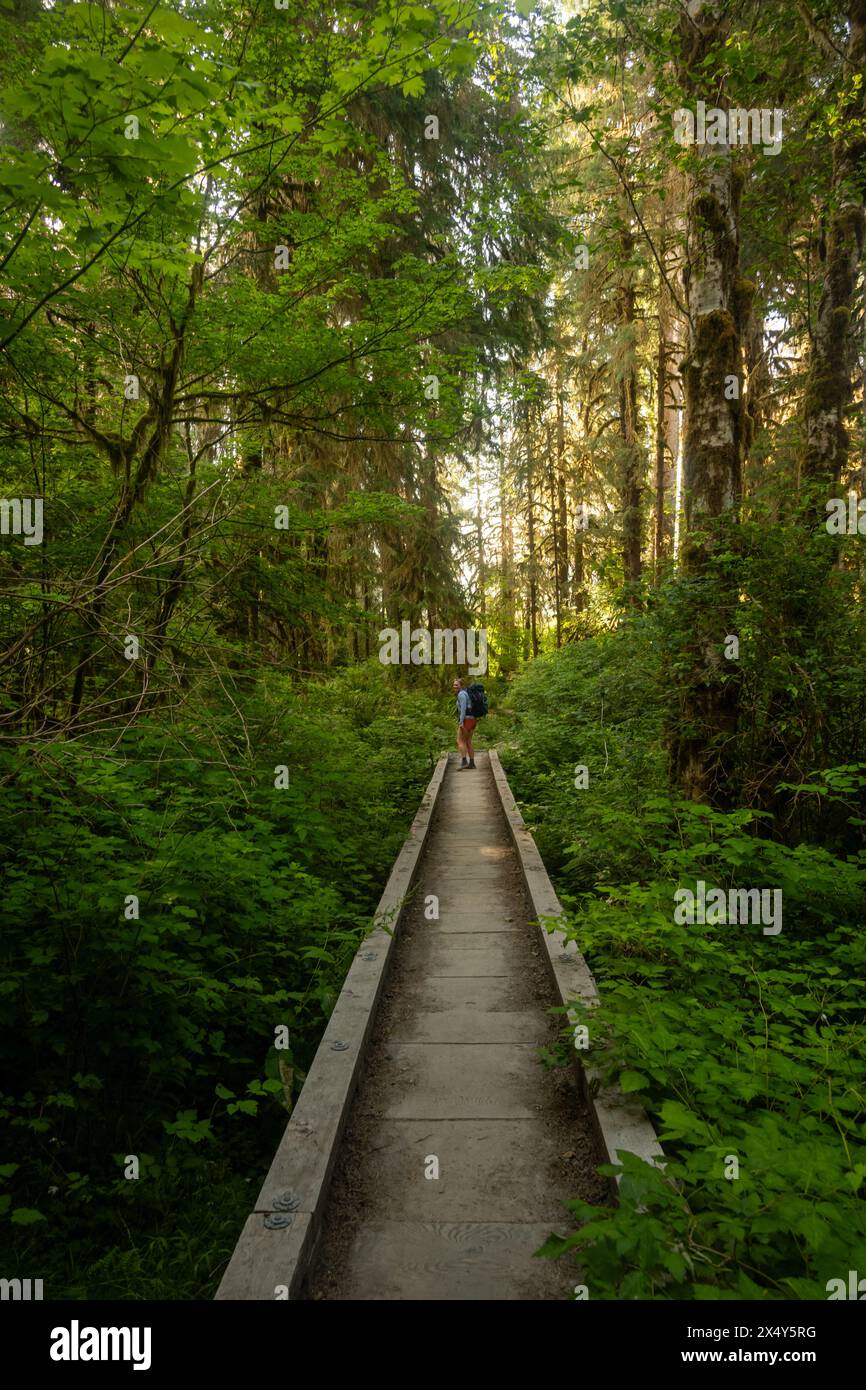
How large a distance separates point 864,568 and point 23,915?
8.60 meters

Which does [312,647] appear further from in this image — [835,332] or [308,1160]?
[835,332]

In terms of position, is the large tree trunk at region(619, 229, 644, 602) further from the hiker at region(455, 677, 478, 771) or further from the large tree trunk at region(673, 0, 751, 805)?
the large tree trunk at region(673, 0, 751, 805)

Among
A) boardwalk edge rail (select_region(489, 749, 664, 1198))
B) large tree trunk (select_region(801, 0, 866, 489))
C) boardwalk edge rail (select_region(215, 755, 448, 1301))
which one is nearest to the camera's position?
boardwalk edge rail (select_region(215, 755, 448, 1301))

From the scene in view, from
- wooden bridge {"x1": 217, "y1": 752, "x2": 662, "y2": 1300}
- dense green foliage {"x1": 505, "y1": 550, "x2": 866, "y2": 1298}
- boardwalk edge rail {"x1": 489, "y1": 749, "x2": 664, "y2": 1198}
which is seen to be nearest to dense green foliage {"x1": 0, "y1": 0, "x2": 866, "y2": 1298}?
dense green foliage {"x1": 505, "y1": 550, "x2": 866, "y2": 1298}

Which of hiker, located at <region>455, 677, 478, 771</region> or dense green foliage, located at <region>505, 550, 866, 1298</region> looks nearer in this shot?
dense green foliage, located at <region>505, 550, 866, 1298</region>

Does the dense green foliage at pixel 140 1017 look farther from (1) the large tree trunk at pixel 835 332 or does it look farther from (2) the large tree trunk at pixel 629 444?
(2) the large tree trunk at pixel 629 444

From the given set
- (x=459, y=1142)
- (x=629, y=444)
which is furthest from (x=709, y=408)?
(x=629, y=444)

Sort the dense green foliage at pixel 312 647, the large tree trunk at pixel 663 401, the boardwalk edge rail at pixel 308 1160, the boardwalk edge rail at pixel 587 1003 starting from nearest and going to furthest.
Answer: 1. the boardwalk edge rail at pixel 308 1160
2. the boardwalk edge rail at pixel 587 1003
3. the dense green foliage at pixel 312 647
4. the large tree trunk at pixel 663 401

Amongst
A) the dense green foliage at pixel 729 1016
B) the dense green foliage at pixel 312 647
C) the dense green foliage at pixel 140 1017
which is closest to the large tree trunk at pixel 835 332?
the dense green foliage at pixel 312 647

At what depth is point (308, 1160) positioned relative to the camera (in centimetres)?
305

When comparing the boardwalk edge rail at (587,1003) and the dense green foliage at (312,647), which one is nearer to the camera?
the boardwalk edge rail at (587,1003)

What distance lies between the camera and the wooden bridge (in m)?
2.67

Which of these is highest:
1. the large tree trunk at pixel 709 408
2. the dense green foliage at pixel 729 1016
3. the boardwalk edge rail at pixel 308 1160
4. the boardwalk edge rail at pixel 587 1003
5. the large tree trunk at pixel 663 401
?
the large tree trunk at pixel 663 401

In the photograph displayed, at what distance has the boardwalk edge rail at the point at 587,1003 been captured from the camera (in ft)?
10.0
